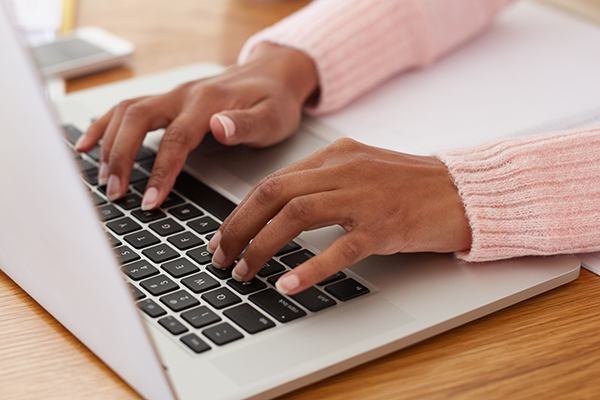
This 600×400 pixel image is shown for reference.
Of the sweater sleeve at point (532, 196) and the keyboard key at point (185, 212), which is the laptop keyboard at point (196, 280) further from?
the sweater sleeve at point (532, 196)

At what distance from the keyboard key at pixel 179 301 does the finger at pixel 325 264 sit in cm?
6

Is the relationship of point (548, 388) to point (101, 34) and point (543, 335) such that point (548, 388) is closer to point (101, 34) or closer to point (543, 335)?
point (543, 335)

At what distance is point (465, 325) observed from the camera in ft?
1.44

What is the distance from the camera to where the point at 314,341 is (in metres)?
0.40

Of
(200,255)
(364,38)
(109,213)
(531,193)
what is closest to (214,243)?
(200,255)

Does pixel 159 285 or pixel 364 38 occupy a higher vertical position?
pixel 364 38

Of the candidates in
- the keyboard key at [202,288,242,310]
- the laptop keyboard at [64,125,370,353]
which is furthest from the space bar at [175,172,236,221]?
the keyboard key at [202,288,242,310]

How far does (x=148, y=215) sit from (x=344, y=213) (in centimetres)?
19

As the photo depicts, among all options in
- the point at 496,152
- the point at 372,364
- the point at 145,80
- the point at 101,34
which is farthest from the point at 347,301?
the point at 101,34

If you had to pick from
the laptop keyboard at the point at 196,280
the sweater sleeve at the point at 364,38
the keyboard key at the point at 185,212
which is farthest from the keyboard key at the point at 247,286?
the sweater sleeve at the point at 364,38

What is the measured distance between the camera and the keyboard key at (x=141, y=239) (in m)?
0.50

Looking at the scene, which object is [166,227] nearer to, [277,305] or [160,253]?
[160,253]

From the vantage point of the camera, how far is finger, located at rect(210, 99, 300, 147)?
0.61m

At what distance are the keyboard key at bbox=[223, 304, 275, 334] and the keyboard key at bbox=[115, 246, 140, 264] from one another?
0.34 feet
